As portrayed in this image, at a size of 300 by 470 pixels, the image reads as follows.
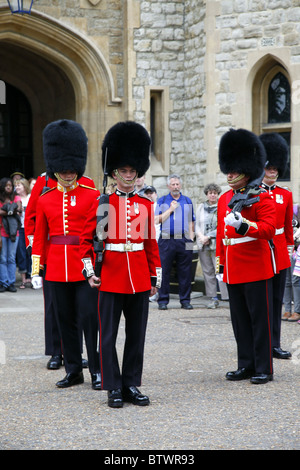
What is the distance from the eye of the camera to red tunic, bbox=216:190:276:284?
213 inches

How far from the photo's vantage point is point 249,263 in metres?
5.54

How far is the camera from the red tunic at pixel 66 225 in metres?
5.36

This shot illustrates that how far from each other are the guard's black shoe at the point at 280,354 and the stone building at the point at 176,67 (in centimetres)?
479

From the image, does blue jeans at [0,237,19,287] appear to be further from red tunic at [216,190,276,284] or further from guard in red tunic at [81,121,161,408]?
guard in red tunic at [81,121,161,408]

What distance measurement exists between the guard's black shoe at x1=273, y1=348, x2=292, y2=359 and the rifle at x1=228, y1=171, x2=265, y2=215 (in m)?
1.42

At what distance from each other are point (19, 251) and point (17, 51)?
15.1 feet

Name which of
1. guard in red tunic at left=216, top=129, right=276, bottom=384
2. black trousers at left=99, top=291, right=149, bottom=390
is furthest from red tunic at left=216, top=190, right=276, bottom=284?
black trousers at left=99, top=291, right=149, bottom=390

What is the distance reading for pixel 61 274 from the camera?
536cm

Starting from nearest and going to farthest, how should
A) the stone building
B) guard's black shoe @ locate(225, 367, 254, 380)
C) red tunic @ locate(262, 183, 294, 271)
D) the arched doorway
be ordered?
guard's black shoe @ locate(225, 367, 254, 380) → red tunic @ locate(262, 183, 294, 271) → the stone building → the arched doorway

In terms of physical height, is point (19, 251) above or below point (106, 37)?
below

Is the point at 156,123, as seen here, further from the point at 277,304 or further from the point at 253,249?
the point at 253,249

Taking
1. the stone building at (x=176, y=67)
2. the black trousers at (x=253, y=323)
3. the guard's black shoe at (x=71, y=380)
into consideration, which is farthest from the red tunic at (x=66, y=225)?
the stone building at (x=176, y=67)

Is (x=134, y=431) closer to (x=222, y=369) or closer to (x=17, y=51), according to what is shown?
(x=222, y=369)
